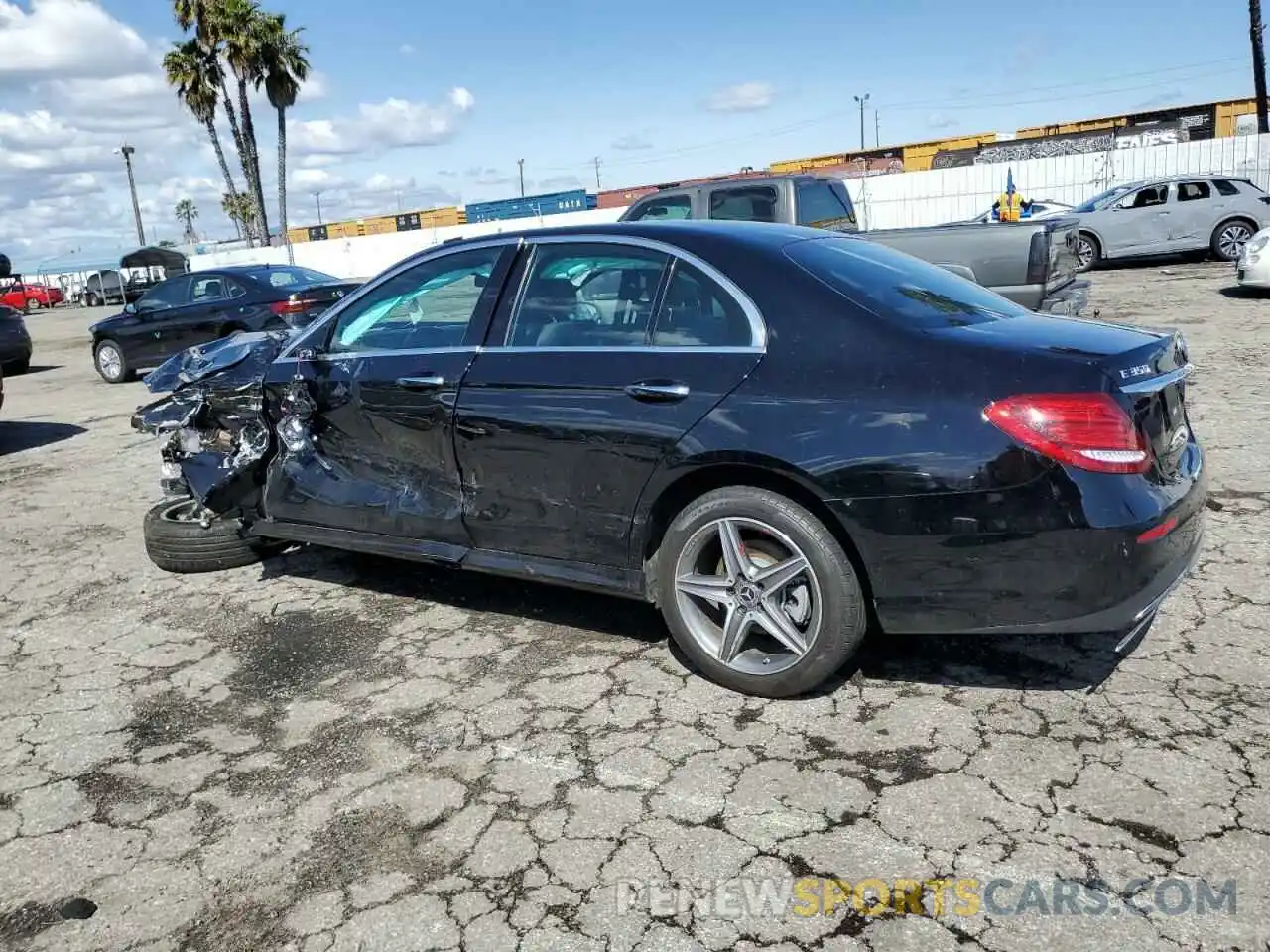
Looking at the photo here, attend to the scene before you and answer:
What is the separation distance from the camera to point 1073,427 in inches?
118

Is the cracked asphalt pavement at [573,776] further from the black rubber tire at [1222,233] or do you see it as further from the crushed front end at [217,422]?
the black rubber tire at [1222,233]

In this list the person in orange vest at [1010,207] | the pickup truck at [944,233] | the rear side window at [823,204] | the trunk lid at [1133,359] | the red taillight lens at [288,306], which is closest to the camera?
the trunk lid at [1133,359]

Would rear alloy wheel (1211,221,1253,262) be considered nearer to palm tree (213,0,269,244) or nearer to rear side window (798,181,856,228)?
rear side window (798,181,856,228)

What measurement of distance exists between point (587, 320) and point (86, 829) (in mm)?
2382

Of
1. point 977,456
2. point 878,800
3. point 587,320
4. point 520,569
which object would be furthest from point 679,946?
point 587,320

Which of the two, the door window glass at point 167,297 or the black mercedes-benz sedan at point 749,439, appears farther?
the door window glass at point 167,297

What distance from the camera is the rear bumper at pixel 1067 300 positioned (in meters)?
8.37

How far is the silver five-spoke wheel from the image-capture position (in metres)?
3.42

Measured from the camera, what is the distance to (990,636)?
13.1ft

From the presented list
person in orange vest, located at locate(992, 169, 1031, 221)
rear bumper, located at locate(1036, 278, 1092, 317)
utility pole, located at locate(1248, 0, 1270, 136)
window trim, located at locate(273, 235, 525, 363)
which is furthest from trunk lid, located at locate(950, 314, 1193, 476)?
utility pole, located at locate(1248, 0, 1270, 136)

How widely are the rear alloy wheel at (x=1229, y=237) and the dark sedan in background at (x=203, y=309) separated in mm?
15377

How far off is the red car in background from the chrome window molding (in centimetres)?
4888

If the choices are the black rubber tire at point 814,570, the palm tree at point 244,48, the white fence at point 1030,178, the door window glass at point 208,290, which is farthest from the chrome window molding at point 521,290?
the palm tree at point 244,48

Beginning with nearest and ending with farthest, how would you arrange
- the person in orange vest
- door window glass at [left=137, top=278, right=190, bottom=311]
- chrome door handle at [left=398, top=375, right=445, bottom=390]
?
chrome door handle at [left=398, top=375, right=445, bottom=390] < door window glass at [left=137, top=278, right=190, bottom=311] < the person in orange vest
